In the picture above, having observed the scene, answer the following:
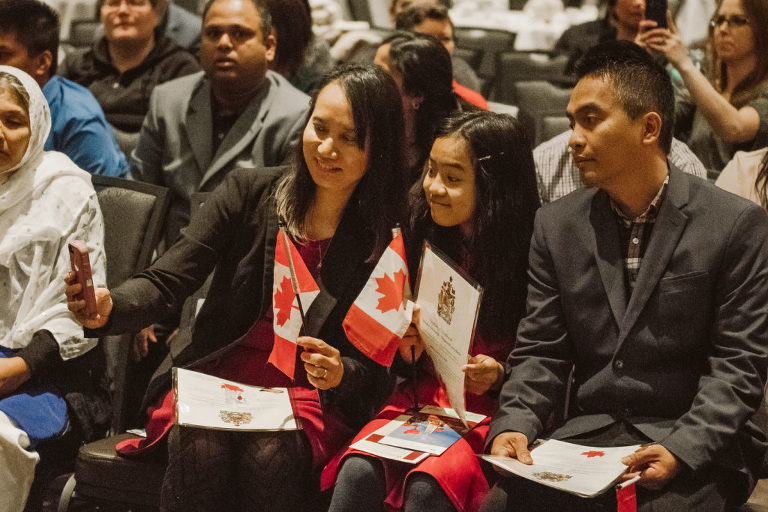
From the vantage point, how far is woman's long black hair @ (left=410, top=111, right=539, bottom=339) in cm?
257

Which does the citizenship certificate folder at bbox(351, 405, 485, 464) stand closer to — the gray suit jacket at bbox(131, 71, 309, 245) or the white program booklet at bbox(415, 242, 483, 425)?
the white program booklet at bbox(415, 242, 483, 425)

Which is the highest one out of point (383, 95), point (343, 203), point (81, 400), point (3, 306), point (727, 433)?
point (383, 95)

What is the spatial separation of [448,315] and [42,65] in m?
2.15

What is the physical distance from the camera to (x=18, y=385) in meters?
2.66

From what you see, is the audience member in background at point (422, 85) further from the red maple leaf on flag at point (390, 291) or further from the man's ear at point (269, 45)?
the red maple leaf on flag at point (390, 291)

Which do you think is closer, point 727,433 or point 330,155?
point 727,433

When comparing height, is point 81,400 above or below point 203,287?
below

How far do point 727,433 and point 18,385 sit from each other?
1791 mm

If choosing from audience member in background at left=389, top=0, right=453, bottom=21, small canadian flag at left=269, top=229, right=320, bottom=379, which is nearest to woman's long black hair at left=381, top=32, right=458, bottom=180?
small canadian flag at left=269, top=229, right=320, bottom=379

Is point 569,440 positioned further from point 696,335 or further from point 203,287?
point 203,287

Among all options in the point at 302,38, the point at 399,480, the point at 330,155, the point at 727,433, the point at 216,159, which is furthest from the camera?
the point at 302,38

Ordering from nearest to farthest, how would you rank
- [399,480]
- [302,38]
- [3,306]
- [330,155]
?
[399,480], [330,155], [3,306], [302,38]

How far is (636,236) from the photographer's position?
238cm

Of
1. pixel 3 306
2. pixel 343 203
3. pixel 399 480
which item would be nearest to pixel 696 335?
pixel 399 480
